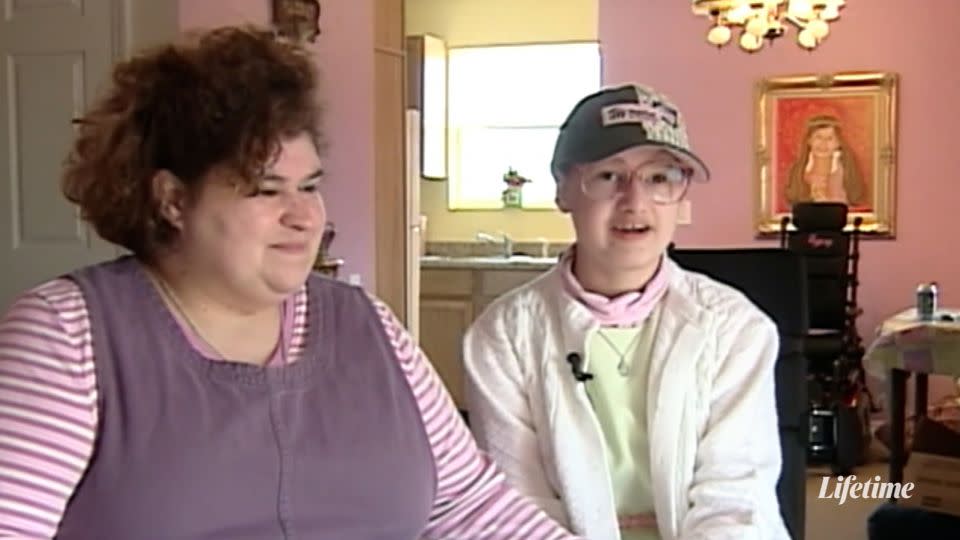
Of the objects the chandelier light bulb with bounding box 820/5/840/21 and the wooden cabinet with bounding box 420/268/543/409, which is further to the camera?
the wooden cabinet with bounding box 420/268/543/409

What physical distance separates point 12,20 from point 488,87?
168 inches

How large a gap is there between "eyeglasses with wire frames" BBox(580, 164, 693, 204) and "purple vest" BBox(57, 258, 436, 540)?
460 millimetres

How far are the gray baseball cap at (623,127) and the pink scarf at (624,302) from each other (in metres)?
0.17

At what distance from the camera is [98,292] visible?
4.15ft

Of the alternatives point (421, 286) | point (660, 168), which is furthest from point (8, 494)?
point (421, 286)

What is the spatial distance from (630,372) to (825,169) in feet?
16.3

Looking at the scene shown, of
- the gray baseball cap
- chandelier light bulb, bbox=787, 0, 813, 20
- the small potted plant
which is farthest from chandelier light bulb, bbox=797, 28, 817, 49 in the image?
the gray baseball cap

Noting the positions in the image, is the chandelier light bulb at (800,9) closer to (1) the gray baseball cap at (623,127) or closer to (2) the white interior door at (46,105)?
(2) the white interior door at (46,105)

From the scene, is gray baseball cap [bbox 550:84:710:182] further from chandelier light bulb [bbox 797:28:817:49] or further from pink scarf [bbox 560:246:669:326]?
chandelier light bulb [bbox 797:28:817:49]

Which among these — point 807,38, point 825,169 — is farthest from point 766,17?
point 825,169

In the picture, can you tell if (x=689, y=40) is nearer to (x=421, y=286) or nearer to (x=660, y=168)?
(x=421, y=286)

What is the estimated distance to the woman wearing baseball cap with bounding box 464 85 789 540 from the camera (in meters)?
1.67

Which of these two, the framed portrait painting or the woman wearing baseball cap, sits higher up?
the framed portrait painting
